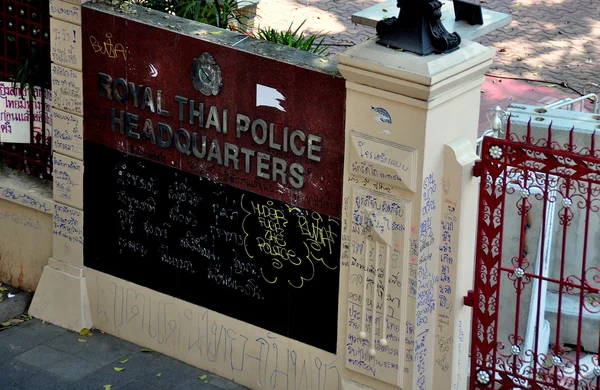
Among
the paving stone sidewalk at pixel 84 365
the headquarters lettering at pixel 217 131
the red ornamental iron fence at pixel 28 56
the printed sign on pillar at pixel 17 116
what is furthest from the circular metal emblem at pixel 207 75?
the paving stone sidewalk at pixel 84 365

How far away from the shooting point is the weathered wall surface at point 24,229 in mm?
9117

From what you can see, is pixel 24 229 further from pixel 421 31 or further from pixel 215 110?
pixel 421 31

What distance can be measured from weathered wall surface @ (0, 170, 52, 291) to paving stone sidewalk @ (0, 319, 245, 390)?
22.5 inches

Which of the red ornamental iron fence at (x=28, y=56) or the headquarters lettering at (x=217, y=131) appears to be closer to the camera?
the headquarters lettering at (x=217, y=131)

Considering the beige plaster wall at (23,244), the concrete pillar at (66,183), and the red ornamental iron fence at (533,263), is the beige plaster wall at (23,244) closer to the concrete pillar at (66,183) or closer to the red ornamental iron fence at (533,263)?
the concrete pillar at (66,183)

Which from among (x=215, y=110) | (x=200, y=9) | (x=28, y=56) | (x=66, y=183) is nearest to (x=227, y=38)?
(x=215, y=110)

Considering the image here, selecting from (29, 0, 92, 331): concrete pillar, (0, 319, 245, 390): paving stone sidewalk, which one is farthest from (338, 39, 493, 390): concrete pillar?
(29, 0, 92, 331): concrete pillar

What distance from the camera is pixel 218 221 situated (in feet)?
26.4

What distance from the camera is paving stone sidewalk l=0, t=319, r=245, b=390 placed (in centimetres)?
830

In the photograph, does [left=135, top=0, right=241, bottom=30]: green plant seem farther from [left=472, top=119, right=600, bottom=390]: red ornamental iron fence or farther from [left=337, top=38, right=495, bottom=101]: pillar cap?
[left=472, top=119, right=600, bottom=390]: red ornamental iron fence

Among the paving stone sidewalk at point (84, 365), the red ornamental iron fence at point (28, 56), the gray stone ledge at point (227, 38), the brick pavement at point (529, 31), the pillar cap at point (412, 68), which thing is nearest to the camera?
the pillar cap at point (412, 68)

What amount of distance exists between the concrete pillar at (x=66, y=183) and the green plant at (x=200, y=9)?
94 centimetres

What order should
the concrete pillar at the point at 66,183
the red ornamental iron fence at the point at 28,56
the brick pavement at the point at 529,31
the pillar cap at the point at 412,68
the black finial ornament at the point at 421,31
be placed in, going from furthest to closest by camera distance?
1. the brick pavement at the point at 529,31
2. the red ornamental iron fence at the point at 28,56
3. the concrete pillar at the point at 66,183
4. the black finial ornament at the point at 421,31
5. the pillar cap at the point at 412,68

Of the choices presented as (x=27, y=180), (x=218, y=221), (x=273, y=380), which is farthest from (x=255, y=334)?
(x=27, y=180)
